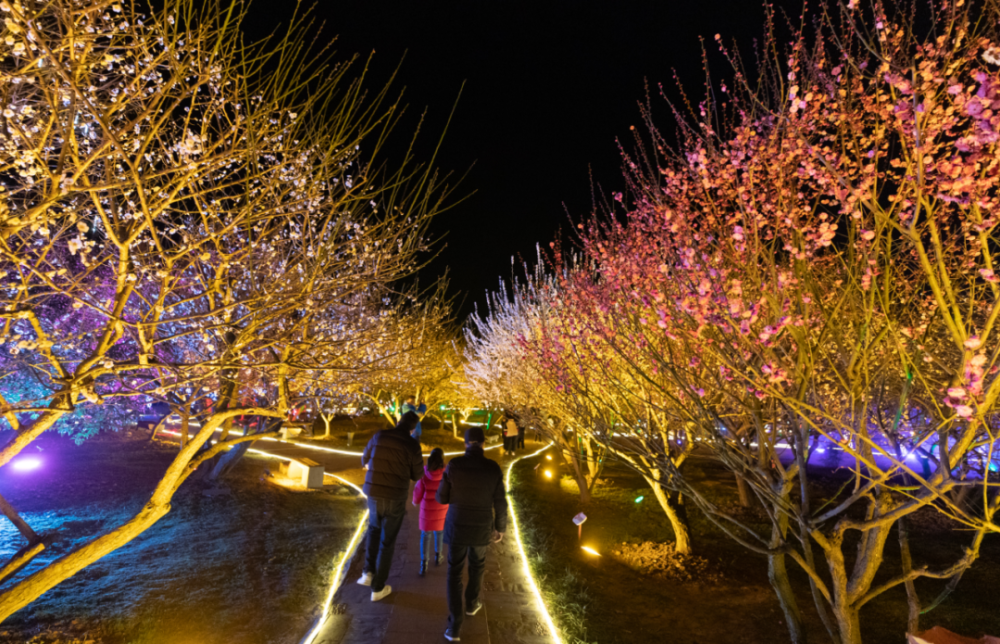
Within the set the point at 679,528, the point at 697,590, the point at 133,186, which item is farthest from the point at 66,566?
the point at 679,528

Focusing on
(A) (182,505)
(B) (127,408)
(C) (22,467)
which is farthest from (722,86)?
(C) (22,467)

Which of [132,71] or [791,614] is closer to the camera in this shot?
[132,71]

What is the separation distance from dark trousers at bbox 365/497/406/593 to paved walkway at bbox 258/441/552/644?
0.25 metres

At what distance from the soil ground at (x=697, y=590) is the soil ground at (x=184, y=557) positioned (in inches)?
116

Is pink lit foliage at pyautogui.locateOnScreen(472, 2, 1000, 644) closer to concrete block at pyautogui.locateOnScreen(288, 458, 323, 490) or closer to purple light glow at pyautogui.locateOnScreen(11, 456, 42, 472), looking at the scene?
concrete block at pyautogui.locateOnScreen(288, 458, 323, 490)

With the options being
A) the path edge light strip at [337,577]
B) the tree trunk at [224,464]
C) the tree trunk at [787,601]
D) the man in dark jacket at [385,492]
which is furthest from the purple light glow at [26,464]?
the tree trunk at [787,601]

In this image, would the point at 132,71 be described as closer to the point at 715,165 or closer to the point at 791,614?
the point at 715,165

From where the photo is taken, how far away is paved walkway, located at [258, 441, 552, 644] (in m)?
4.41

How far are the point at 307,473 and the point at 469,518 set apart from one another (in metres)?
7.12

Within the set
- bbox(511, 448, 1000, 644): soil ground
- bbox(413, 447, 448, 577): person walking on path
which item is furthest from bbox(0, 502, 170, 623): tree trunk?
bbox(511, 448, 1000, 644): soil ground

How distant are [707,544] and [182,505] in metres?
8.63

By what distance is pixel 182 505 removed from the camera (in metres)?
8.22

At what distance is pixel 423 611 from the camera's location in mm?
4867

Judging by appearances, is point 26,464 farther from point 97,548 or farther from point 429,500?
point 429,500
